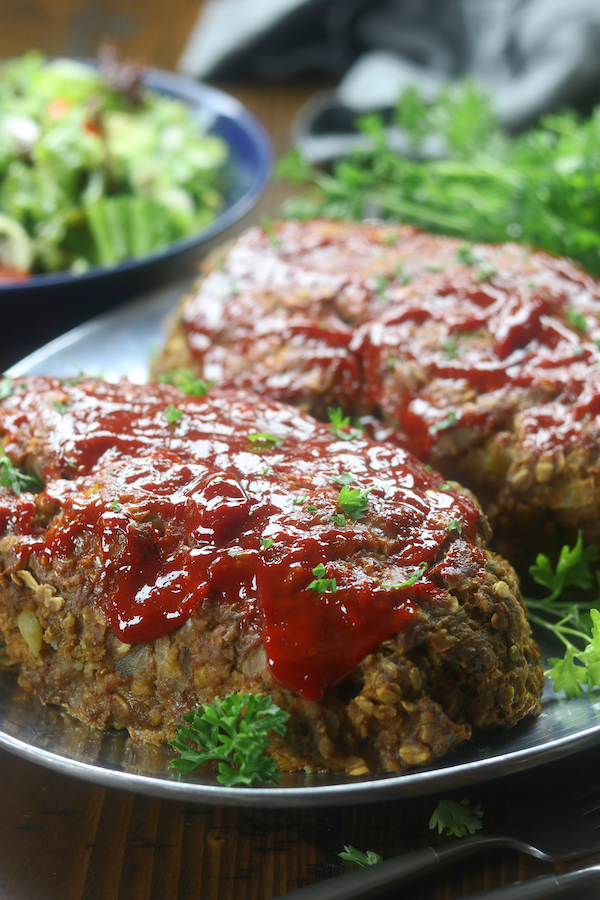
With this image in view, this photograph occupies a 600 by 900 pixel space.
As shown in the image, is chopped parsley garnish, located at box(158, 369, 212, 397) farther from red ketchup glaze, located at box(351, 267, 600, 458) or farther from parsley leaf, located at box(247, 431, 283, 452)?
red ketchup glaze, located at box(351, 267, 600, 458)

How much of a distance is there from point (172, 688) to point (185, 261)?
131 inches

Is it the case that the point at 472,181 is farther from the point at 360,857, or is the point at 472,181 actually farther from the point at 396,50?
the point at 360,857

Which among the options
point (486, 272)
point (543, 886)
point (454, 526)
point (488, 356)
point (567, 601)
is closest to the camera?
point (543, 886)

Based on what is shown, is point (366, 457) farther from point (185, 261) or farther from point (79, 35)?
point (79, 35)

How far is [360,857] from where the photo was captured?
8.13 ft

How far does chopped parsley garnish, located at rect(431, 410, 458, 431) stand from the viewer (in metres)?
3.23

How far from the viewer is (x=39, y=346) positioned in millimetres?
5191

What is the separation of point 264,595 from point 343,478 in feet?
1.65

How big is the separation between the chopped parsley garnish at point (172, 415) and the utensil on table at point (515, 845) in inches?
59.0

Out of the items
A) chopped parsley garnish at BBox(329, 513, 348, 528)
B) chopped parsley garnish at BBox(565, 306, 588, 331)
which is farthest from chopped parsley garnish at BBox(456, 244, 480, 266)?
chopped parsley garnish at BBox(329, 513, 348, 528)

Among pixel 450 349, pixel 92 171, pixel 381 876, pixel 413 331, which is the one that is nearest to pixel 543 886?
pixel 381 876

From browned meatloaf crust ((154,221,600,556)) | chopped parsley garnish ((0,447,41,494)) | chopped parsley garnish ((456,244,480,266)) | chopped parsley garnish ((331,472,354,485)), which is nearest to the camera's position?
chopped parsley garnish ((331,472,354,485))

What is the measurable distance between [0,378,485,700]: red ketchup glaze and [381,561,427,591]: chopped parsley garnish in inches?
0.5

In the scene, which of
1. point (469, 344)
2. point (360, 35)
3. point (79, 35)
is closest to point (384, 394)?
point (469, 344)
